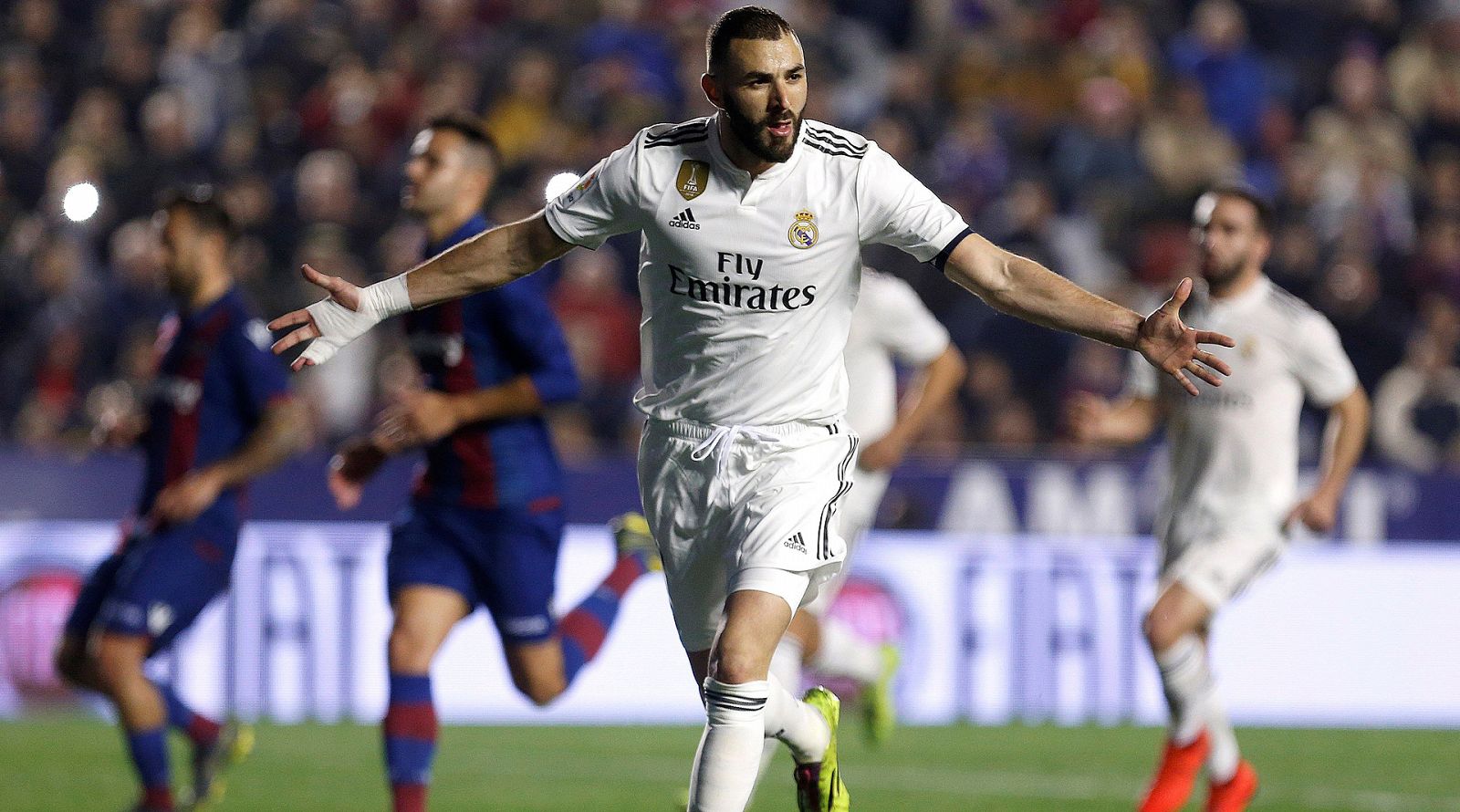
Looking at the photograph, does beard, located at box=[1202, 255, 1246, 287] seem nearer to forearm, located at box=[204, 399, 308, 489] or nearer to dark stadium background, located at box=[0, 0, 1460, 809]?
→ dark stadium background, located at box=[0, 0, 1460, 809]

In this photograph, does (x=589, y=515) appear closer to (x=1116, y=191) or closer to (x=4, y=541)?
(x=4, y=541)

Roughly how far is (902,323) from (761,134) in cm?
345

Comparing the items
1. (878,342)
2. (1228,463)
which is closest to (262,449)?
(878,342)

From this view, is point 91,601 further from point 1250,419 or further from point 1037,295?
point 1250,419

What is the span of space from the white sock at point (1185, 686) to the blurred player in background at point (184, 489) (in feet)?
11.6

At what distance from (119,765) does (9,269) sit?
5.94m

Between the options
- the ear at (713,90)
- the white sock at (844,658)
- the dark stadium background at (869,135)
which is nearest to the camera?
the ear at (713,90)

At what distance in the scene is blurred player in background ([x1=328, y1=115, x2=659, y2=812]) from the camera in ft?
23.1

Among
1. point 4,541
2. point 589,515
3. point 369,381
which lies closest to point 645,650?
point 589,515

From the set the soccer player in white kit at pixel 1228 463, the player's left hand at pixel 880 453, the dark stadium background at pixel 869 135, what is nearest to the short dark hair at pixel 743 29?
the soccer player in white kit at pixel 1228 463

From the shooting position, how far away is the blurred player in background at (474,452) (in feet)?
23.1

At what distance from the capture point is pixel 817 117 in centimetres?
1562

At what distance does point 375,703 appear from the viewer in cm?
1256

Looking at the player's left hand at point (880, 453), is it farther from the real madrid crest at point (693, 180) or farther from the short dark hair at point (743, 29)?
the short dark hair at point (743, 29)
